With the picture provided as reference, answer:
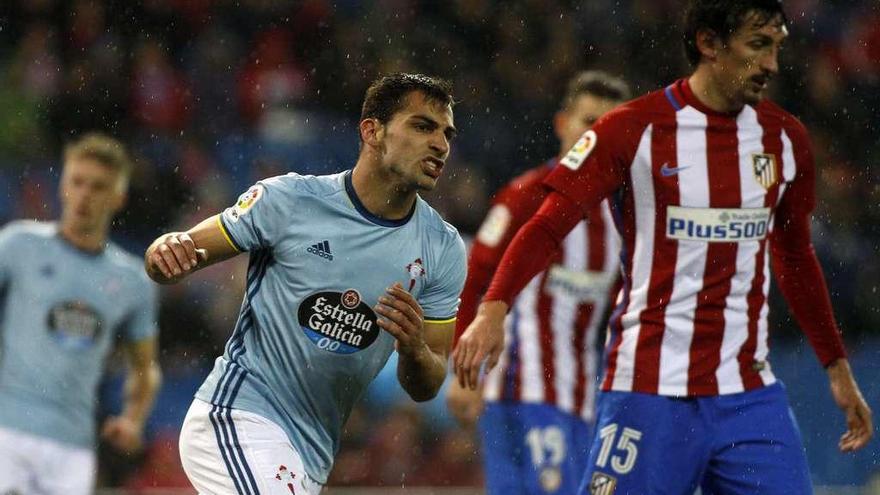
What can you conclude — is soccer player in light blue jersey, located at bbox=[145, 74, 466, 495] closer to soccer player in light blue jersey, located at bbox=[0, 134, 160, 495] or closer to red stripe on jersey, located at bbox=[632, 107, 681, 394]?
red stripe on jersey, located at bbox=[632, 107, 681, 394]

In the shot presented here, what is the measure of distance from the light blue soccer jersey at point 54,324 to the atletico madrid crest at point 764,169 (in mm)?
3742

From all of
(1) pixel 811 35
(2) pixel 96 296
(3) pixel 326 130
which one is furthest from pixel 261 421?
(1) pixel 811 35

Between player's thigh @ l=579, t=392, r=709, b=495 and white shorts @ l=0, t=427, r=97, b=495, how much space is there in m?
3.51

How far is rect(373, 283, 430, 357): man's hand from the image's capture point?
407 cm

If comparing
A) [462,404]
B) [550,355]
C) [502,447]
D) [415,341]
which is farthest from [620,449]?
[550,355]

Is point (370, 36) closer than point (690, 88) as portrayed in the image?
No

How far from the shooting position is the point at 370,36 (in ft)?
42.6

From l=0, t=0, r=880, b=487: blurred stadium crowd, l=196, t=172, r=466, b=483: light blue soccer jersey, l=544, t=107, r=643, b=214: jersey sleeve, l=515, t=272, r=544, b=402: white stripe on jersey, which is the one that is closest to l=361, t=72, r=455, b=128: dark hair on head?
l=196, t=172, r=466, b=483: light blue soccer jersey

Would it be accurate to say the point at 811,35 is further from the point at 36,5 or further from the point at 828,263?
the point at 36,5

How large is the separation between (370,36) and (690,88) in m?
8.46

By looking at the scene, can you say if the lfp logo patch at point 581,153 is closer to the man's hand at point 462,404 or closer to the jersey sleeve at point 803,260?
the jersey sleeve at point 803,260

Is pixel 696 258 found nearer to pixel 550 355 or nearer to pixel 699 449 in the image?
pixel 699 449

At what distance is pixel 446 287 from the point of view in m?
4.73

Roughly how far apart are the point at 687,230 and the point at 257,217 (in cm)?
132
